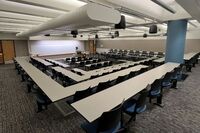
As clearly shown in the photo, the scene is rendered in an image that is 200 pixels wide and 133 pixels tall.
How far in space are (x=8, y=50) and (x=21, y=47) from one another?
1183 mm

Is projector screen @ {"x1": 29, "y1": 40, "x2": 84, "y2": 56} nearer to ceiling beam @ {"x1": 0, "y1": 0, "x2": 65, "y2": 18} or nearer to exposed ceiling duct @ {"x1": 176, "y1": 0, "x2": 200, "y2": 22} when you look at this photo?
ceiling beam @ {"x1": 0, "y1": 0, "x2": 65, "y2": 18}

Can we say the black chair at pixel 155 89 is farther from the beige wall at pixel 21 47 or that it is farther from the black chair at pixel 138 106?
the beige wall at pixel 21 47

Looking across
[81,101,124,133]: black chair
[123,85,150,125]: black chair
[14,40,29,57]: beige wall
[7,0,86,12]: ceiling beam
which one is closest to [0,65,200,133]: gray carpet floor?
[123,85,150,125]: black chair

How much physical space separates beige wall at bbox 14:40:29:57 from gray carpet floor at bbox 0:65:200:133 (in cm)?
1058

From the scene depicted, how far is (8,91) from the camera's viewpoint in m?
5.12

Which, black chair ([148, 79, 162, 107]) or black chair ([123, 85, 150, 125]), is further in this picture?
black chair ([148, 79, 162, 107])

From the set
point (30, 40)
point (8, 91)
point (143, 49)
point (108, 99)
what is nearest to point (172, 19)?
point (108, 99)

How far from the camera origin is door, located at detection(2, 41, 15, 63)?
12367 mm

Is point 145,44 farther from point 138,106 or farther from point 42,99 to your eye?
point 42,99

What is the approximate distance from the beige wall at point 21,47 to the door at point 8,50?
35cm

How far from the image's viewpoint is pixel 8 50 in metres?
12.6

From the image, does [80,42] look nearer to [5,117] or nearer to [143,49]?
[143,49]

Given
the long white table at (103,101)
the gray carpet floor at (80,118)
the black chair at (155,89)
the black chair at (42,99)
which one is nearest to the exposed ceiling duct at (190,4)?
the black chair at (155,89)

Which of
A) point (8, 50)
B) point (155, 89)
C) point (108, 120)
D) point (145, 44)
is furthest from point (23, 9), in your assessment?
point (145, 44)
